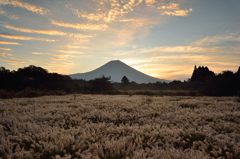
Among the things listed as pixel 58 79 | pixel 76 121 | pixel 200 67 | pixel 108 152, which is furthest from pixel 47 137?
pixel 200 67

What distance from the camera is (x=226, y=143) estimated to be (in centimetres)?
634

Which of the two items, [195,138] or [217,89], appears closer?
[195,138]

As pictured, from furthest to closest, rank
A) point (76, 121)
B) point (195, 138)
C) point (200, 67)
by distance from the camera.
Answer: point (200, 67)
point (76, 121)
point (195, 138)

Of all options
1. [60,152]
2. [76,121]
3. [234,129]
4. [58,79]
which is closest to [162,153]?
[60,152]

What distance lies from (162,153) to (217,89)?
1771 inches

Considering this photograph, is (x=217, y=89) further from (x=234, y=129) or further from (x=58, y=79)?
(x=234, y=129)

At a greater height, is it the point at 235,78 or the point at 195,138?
the point at 235,78

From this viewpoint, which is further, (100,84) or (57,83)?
(100,84)

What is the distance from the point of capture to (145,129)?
317 inches

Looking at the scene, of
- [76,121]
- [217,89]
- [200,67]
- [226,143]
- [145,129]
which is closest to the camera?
[226,143]

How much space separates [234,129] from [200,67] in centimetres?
7604

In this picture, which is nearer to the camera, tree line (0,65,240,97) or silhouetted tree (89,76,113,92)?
tree line (0,65,240,97)

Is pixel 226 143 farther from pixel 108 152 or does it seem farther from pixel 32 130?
pixel 32 130

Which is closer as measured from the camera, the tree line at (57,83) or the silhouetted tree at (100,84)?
the tree line at (57,83)
